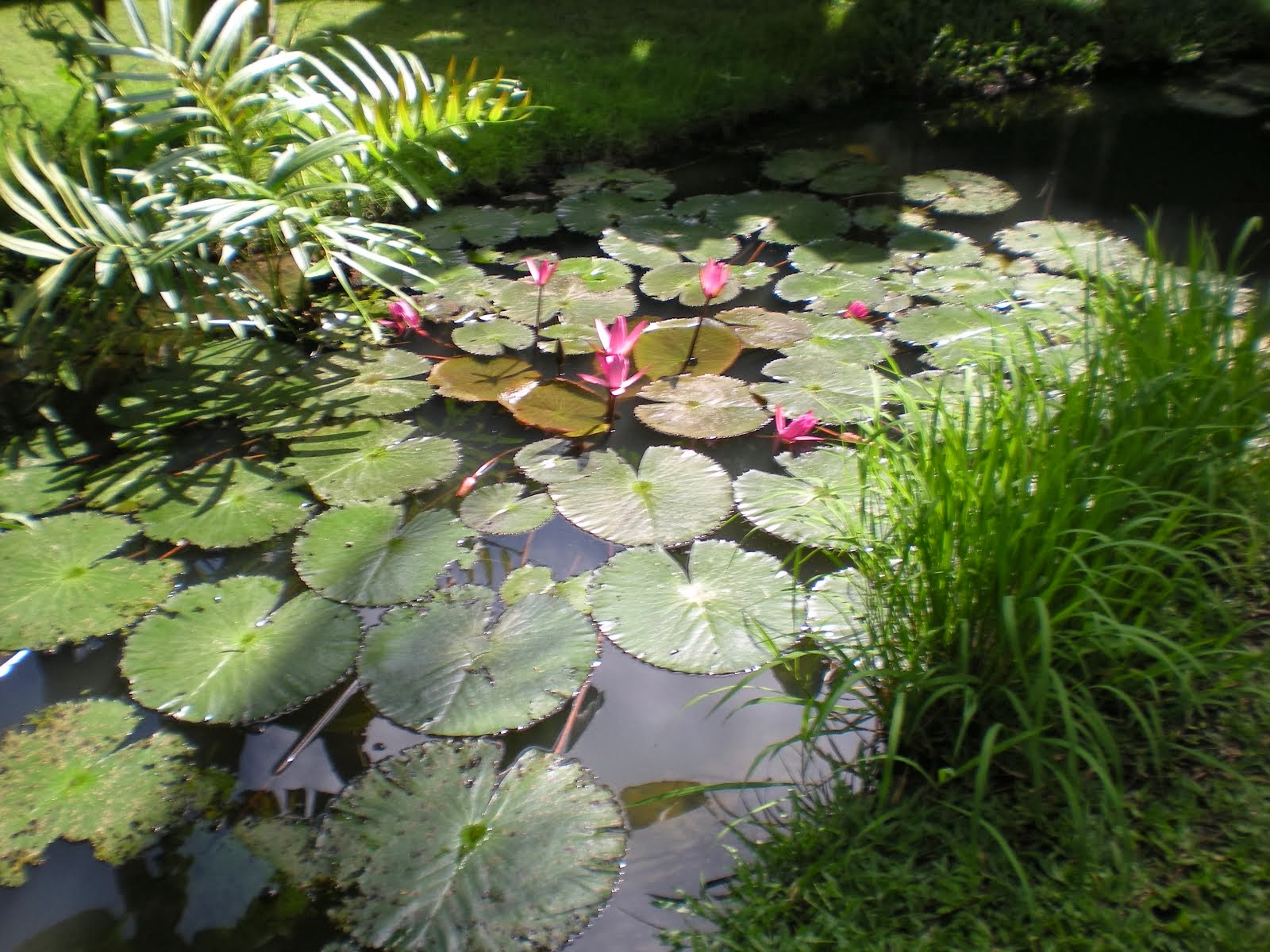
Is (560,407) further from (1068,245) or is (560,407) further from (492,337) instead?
(1068,245)

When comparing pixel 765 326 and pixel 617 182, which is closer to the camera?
pixel 765 326

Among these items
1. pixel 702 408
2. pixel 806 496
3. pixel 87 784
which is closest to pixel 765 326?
pixel 702 408

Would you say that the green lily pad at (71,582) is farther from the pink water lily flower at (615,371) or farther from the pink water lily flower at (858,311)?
the pink water lily flower at (858,311)

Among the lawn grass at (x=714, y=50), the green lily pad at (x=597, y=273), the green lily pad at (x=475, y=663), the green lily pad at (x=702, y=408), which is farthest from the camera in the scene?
the lawn grass at (x=714, y=50)

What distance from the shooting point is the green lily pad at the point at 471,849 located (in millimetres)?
1138

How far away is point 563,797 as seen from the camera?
1303mm

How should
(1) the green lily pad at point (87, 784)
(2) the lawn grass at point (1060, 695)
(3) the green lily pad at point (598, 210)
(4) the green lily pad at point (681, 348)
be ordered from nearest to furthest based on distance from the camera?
1. (2) the lawn grass at point (1060, 695)
2. (1) the green lily pad at point (87, 784)
3. (4) the green lily pad at point (681, 348)
4. (3) the green lily pad at point (598, 210)

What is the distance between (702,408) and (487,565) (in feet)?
2.39

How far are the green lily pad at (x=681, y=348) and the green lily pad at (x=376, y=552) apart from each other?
0.80 meters

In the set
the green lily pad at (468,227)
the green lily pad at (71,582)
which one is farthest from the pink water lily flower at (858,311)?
the green lily pad at (71,582)

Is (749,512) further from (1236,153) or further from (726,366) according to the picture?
(1236,153)

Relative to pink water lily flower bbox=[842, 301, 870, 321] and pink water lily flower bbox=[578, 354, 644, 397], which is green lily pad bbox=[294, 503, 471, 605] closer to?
pink water lily flower bbox=[578, 354, 644, 397]

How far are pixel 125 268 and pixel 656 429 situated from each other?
1.50m

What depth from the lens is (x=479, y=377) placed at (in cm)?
233
